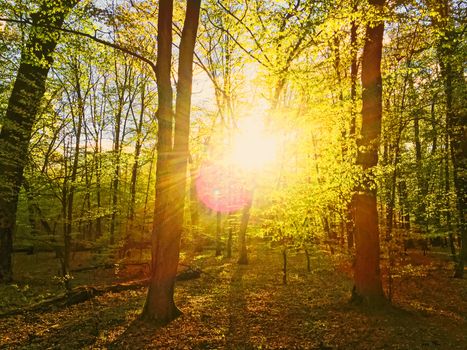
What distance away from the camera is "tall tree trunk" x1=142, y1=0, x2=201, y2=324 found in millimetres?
6973

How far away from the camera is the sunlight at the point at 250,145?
18484mm

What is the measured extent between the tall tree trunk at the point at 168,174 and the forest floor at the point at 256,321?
65cm

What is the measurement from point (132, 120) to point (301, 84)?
20313 millimetres

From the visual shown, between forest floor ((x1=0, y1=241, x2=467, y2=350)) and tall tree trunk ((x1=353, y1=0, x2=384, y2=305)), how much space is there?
58 centimetres

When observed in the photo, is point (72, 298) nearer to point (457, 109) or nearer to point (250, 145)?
A: point (250, 145)

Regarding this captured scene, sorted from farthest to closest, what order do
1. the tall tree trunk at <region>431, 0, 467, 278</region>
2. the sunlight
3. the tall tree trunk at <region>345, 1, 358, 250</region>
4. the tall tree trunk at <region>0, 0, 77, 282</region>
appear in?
1. the sunlight
2. the tall tree trunk at <region>431, 0, 467, 278</region>
3. the tall tree trunk at <region>0, 0, 77, 282</region>
4. the tall tree trunk at <region>345, 1, 358, 250</region>

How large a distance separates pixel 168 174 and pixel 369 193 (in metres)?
4.73

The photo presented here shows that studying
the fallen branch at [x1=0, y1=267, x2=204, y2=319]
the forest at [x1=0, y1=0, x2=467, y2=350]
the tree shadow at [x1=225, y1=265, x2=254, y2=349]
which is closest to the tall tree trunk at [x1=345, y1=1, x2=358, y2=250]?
the forest at [x1=0, y1=0, x2=467, y2=350]

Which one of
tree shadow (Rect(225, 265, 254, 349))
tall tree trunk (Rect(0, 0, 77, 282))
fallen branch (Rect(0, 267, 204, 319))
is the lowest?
tree shadow (Rect(225, 265, 254, 349))

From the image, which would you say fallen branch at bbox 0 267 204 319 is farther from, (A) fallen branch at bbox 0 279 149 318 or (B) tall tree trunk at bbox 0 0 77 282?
(B) tall tree trunk at bbox 0 0 77 282

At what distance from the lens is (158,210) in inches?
277

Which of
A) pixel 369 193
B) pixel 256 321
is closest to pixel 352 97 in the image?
pixel 369 193

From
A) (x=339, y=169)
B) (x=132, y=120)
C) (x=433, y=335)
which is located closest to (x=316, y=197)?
(x=339, y=169)

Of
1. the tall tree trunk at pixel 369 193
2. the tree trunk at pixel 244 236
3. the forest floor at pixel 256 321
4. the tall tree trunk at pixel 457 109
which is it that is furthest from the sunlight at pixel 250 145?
the tall tree trunk at pixel 369 193
